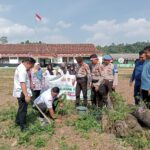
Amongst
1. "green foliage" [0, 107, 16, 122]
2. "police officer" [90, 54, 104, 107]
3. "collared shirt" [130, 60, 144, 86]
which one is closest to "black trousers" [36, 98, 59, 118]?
"green foliage" [0, 107, 16, 122]

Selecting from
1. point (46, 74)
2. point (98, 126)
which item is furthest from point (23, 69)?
point (46, 74)

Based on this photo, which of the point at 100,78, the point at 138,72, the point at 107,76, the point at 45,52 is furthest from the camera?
the point at 45,52

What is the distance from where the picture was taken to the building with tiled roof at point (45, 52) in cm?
5832

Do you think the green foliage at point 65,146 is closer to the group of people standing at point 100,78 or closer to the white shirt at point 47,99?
the white shirt at point 47,99

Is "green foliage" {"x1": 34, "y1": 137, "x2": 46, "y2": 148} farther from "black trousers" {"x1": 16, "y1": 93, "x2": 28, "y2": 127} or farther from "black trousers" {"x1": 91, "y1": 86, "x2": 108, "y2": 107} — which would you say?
"black trousers" {"x1": 91, "y1": 86, "x2": 108, "y2": 107}

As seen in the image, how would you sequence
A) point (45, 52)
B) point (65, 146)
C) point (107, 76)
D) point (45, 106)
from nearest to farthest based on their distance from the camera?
point (65, 146)
point (45, 106)
point (107, 76)
point (45, 52)

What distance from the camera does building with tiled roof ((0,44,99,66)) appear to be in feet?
191

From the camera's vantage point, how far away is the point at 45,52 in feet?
194

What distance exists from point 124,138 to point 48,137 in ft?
5.08

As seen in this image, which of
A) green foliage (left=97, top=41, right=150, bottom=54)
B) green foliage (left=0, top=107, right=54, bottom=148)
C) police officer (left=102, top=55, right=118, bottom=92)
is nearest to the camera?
green foliage (left=0, top=107, right=54, bottom=148)

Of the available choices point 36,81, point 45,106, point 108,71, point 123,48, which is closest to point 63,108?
point 45,106

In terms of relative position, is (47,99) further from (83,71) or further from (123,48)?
(123,48)

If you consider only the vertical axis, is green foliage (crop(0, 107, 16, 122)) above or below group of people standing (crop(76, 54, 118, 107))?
below

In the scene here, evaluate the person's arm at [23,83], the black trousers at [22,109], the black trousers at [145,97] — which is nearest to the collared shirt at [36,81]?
the black trousers at [22,109]
